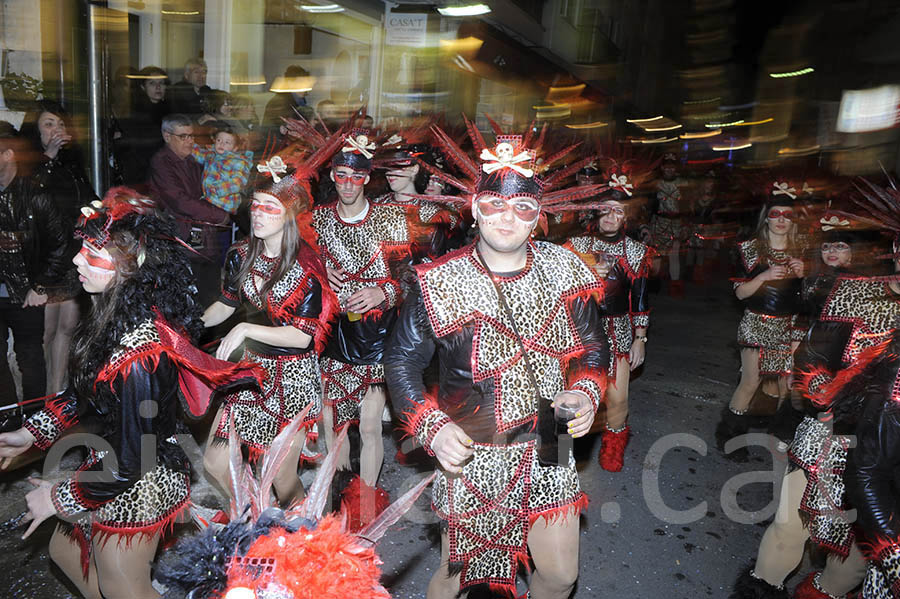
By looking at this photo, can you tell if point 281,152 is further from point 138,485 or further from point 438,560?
point 438,560

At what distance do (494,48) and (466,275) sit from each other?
1586 cm

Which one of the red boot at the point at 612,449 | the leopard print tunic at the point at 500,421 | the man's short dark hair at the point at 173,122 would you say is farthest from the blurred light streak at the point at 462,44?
the leopard print tunic at the point at 500,421

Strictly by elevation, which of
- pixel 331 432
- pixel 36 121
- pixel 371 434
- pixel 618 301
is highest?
pixel 36 121

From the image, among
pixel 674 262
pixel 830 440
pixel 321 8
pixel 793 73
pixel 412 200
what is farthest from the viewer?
pixel 793 73

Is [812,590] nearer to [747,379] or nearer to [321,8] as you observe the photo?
[747,379]

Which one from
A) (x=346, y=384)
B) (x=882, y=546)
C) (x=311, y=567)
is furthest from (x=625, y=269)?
(x=311, y=567)

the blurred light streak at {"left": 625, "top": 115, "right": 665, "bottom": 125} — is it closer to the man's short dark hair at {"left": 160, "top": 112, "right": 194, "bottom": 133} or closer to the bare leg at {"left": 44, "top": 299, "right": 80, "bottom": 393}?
the man's short dark hair at {"left": 160, "top": 112, "right": 194, "bottom": 133}

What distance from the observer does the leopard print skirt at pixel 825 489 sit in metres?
3.31

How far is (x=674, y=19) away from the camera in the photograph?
130 ft

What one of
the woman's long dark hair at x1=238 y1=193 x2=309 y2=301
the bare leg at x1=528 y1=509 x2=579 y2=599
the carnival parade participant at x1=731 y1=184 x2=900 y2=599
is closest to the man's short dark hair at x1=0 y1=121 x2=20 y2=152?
the woman's long dark hair at x1=238 y1=193 x2=309 y2=301

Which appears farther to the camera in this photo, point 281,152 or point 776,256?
point 776,256

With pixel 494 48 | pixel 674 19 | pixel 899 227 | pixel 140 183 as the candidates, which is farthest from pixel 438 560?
pixel 674 19

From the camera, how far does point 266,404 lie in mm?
3943

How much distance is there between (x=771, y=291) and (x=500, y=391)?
178 inches
